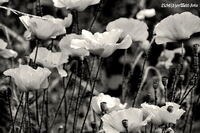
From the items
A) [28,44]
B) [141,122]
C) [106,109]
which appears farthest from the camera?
[28,44]

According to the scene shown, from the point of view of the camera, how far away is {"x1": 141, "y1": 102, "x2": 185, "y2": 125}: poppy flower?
5.52 feet

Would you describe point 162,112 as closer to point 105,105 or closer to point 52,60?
point 105,105

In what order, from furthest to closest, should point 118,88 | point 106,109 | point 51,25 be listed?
1. point 118,88
2. point 51,25
3. point 106,109

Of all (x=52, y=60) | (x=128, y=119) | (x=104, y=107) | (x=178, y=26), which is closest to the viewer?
(x=128, y=119)

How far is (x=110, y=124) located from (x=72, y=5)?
636 mm

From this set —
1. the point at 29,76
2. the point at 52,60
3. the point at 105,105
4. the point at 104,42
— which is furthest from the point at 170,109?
the point at 52,60

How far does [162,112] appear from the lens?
1688mm

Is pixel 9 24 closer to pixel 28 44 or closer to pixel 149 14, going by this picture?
pixel 28 44

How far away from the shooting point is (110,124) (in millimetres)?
1663

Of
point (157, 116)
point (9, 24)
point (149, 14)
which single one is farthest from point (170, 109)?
point (9, 24)

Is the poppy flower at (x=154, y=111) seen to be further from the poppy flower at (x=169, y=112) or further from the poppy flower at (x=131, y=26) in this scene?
the poppy flower at (x=131, y=26)

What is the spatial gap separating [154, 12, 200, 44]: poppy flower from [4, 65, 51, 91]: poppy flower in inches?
18.9

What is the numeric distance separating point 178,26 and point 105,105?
0.42 meters

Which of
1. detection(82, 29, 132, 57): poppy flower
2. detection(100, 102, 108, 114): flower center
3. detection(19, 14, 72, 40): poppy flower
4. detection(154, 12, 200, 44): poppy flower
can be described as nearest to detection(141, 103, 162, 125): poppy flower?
detection(100, 102, 108, 114): flower center
